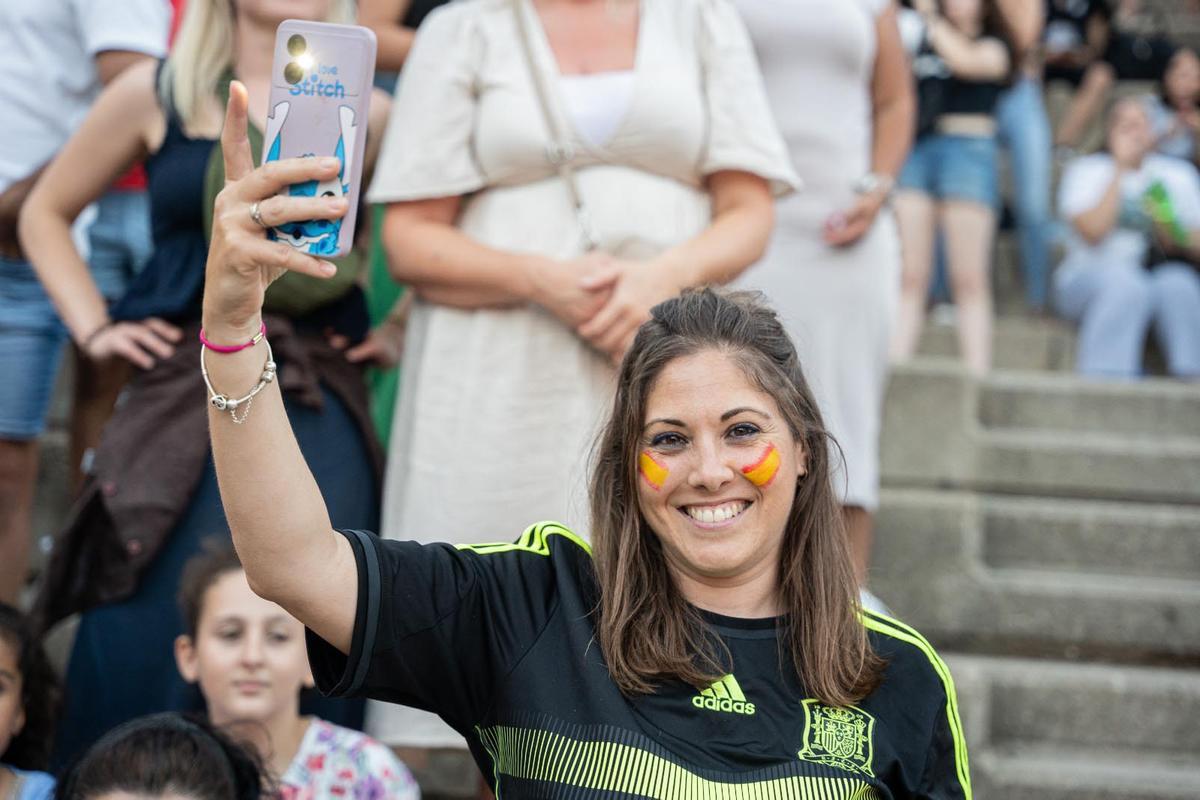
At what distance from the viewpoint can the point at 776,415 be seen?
95.7 inches

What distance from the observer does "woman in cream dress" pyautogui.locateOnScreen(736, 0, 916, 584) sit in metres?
4.18

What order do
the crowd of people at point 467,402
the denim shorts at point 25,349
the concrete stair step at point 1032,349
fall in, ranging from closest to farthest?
1. the crowd of people at point 467,402
2. the denim shorts at point 25,349
3. the concrete stair step at point 1032,349

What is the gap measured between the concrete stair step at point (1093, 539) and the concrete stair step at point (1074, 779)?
2.95ft

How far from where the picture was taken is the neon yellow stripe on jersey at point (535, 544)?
Result: 2.35m

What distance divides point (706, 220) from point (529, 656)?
5.13 feet

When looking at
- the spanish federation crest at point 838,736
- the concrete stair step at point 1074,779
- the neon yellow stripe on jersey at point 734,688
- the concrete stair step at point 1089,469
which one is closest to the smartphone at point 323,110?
the neon yellow stripe on jersey at point 734,688

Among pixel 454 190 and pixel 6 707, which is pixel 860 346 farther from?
pixel 6 707

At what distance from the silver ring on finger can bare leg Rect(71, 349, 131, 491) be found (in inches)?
104

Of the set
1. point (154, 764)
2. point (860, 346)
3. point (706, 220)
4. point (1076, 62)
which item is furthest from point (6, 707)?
point (1076, 62)

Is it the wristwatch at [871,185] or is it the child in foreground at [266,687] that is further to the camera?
the wristwatch at [871,185]

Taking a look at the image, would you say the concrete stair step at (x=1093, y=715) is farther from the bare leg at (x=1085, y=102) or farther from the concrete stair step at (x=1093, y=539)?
the bare leg at (x=1085, y=102)

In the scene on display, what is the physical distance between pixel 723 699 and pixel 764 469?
0.35 meters

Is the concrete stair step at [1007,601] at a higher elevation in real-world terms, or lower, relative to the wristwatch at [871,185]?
lower

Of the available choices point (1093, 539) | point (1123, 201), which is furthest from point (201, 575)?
point (1123, 201)
